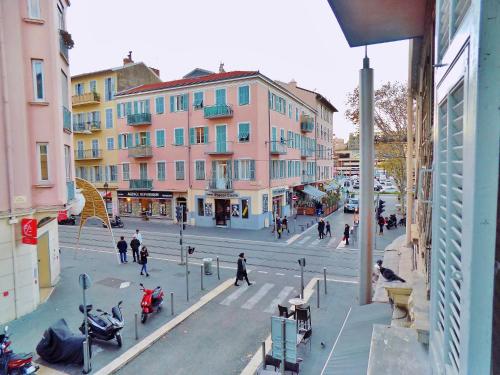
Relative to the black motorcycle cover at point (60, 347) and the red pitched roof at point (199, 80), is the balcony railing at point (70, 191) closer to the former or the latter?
the black motorcycle cover at point (60, 347)

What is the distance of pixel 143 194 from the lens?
34.8 m

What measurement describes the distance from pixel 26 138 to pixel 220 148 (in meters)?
19.3

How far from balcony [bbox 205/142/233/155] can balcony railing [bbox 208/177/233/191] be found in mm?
2217

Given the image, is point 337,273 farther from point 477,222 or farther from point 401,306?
point 477,222

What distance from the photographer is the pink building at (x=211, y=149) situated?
2920cm

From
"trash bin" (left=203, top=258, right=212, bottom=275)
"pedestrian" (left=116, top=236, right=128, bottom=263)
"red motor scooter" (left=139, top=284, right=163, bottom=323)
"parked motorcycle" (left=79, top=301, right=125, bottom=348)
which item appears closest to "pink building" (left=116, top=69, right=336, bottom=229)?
"pedestrian" (left=116, top=236, right=128, bottom=263)

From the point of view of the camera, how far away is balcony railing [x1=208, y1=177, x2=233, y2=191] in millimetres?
Result: 29844

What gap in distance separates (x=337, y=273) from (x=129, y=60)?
113 feet

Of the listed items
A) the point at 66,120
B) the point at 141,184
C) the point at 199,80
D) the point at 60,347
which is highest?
the point at 199,80

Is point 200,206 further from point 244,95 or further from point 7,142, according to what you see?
point 7,142

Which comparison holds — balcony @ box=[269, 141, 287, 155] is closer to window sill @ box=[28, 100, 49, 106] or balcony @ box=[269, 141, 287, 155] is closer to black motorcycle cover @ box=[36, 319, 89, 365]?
window sill @ box=[28, 100, 49, 106]

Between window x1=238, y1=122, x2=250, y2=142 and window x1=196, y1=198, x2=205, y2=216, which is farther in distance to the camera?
window x1=196, y1=198, x2=205, y2=216

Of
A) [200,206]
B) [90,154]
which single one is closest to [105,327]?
[200,206]

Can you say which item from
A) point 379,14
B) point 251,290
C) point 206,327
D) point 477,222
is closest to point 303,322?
point 206,327
